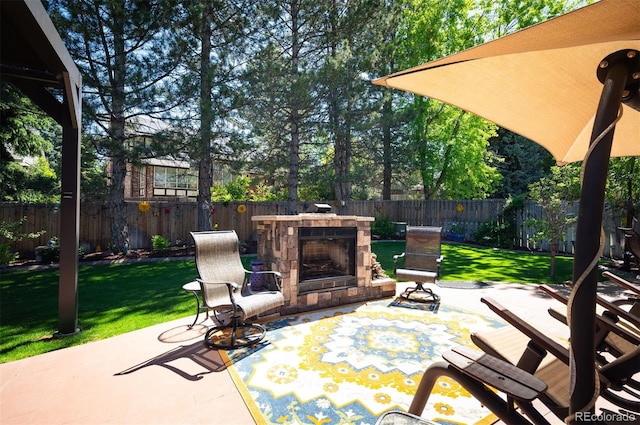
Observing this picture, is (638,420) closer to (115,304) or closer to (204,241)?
(204,241)

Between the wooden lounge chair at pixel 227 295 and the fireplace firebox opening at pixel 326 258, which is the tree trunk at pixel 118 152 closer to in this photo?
the wooden lounge chair at pixel 227 295

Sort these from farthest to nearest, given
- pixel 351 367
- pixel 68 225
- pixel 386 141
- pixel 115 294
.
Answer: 1. pixel 386 141
2. pixel 115 294
3. pixel 68 225
4. pixel 351 367

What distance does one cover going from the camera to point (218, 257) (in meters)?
4.23

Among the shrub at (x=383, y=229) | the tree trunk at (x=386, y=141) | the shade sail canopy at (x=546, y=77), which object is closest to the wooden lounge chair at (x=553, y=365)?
the shade sail canopy at (x=546, y=77)

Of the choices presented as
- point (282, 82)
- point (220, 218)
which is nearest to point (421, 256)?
point (282, 82)

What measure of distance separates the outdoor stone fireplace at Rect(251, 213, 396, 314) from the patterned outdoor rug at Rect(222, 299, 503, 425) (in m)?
0.44

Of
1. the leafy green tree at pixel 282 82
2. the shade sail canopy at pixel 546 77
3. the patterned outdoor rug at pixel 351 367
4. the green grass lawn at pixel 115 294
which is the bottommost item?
the green grass lawn at pixel 115 294

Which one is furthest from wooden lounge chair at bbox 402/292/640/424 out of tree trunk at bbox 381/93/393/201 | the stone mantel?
tree trunk at bbox 381/93/393/201

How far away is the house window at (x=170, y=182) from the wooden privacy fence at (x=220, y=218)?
429 inches

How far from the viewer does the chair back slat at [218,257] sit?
4.00 metres

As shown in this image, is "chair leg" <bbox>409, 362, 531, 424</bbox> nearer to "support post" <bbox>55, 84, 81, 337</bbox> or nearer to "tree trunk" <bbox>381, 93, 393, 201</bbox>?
"support post" <bbox>55, 84, 81, 337</bbox>

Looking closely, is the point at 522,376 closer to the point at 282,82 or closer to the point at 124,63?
the point at 282,82

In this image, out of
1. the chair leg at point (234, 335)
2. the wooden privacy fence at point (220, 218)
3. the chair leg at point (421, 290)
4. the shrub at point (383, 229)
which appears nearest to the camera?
the chair leg at point (234, 335)

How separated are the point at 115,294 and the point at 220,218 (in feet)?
21.3
